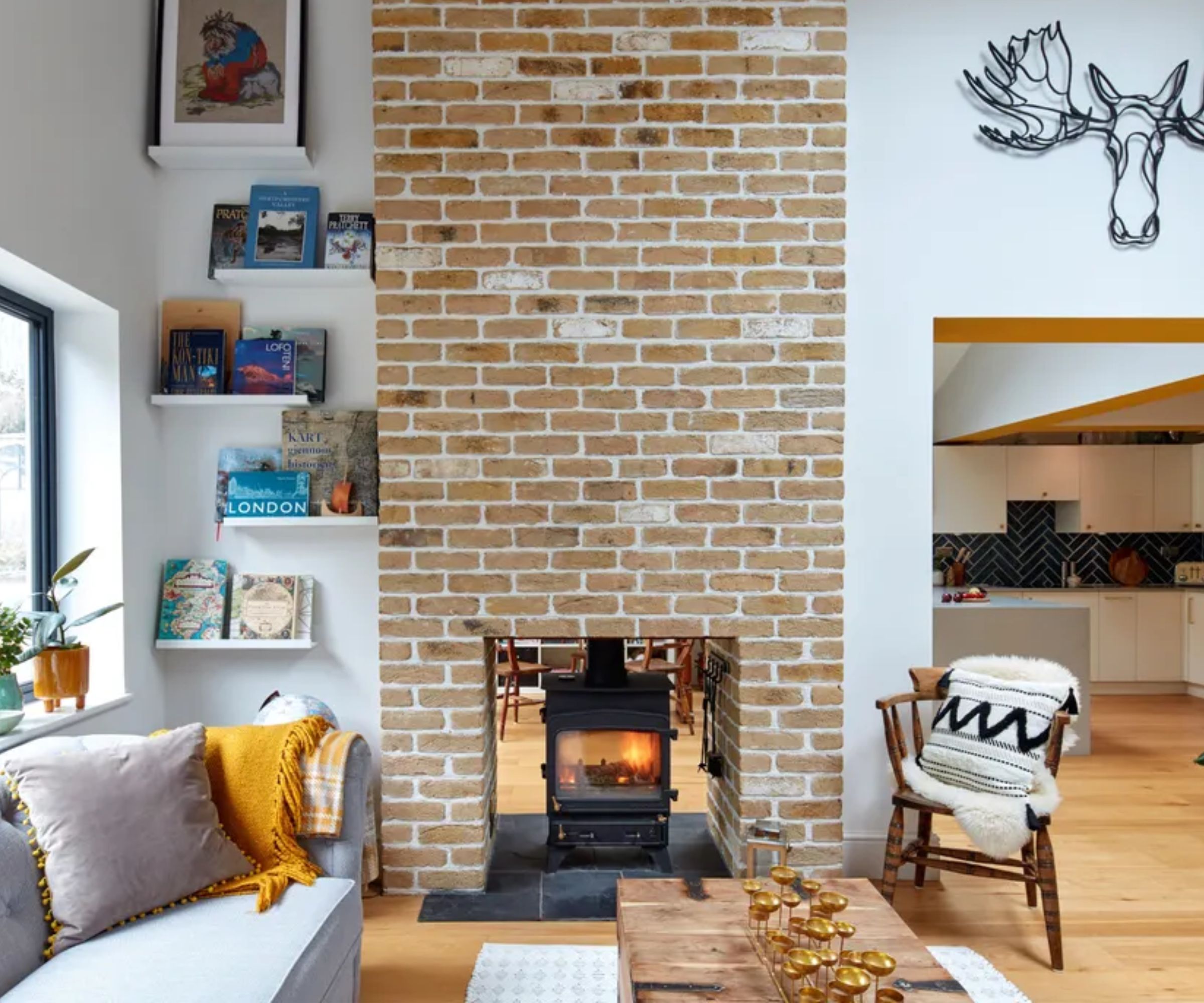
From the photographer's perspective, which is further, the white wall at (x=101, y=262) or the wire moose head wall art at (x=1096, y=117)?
the wire moose head wall art at (x=1096, y=117)

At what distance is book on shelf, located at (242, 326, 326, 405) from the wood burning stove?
1.39 m

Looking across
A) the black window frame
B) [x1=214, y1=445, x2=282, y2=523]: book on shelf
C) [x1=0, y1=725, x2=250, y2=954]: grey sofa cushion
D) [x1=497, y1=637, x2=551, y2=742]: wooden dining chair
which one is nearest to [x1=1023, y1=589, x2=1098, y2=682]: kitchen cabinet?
[x1=497, y1=637, x2=551, y2=742]: wooden dining chair

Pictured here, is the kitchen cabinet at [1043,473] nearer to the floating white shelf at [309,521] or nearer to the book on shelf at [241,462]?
the floating white shelf at [309,521]

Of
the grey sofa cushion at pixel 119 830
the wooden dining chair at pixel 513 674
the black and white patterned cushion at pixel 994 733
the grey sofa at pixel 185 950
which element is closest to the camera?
the grey sofa at pixel 185 950

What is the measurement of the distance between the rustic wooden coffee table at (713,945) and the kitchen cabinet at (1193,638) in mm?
5767

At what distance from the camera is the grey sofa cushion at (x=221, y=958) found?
1642 millimetres

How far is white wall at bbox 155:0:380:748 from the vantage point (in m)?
3.20

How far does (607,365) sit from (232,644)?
1.65m

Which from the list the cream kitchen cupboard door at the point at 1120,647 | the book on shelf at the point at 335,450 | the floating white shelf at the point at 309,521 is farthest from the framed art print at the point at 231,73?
the cream kitchen cupboard door at the point at 1120,647

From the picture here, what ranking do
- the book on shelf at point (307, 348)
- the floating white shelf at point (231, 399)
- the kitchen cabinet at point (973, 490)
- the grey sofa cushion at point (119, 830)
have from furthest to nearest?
the kitchen cabinet at point (973, 490) → the book on shelf at point (307, 348) → the floating white shelf at point (231, 399) → the grey sofa cushion at point (119, 830)

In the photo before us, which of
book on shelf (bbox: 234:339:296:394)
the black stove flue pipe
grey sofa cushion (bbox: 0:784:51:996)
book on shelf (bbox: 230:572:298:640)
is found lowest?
grey sofa cushion (bbox: 0:784:51:996)

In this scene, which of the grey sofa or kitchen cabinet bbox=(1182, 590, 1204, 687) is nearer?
the grey sofa

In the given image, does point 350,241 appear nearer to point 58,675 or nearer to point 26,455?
point 26,455

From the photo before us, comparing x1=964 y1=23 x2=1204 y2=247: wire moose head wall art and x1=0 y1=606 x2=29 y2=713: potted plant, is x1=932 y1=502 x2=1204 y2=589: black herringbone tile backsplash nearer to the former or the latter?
x1=964 y1=23 x2=1204 y2=247: wire moose head wall art
